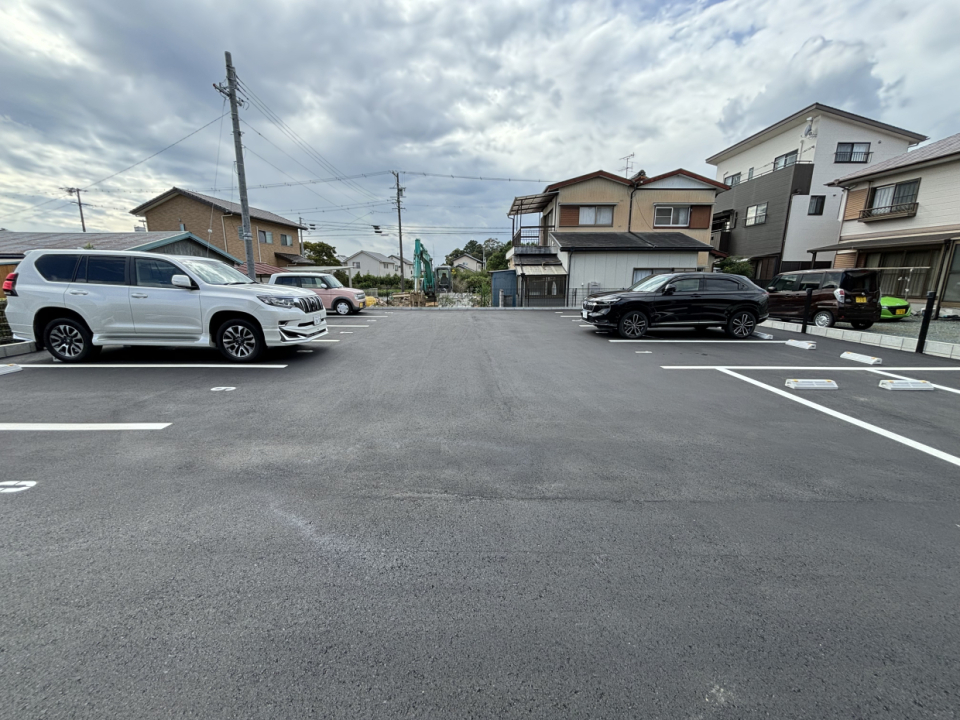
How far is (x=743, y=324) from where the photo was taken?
9547 mm

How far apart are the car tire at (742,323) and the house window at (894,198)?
39.5ft

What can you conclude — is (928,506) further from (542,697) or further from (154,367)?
(154,367)

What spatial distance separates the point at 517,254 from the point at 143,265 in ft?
61.1

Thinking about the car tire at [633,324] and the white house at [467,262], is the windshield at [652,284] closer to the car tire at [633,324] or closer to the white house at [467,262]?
the car tire at [633,324]

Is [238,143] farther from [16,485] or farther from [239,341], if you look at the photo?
[16,485]

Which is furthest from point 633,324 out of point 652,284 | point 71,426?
point 71,426

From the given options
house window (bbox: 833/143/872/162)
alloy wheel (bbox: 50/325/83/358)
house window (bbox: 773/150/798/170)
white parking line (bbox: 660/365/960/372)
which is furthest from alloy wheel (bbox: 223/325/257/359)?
house window (bbox: 833/143/872/162)

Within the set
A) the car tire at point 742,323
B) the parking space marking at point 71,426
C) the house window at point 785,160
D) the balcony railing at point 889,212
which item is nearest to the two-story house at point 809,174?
the house window at point 785,160

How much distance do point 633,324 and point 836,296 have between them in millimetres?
5529

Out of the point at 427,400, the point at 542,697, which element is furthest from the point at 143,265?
the point at 542,697

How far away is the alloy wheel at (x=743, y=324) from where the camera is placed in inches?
374

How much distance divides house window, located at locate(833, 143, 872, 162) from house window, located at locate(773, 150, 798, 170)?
1.77 metres

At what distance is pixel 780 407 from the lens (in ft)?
15.4

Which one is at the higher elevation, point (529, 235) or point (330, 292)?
point (529, 235)
